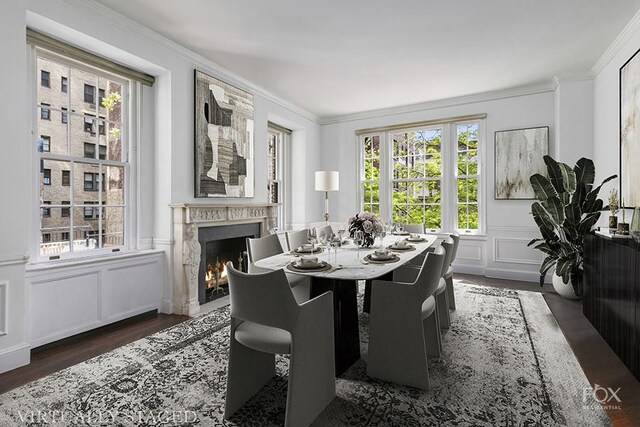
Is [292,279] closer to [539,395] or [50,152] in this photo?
[539,395]

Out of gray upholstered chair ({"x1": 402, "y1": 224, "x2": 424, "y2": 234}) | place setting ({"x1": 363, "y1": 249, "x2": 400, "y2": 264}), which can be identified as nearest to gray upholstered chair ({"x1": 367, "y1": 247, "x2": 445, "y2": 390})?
place setting ({"x1": 363, "y1": 249, "x2": 400, "y2": 264})

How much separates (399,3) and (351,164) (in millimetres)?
3852

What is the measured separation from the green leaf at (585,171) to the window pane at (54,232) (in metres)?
5.45

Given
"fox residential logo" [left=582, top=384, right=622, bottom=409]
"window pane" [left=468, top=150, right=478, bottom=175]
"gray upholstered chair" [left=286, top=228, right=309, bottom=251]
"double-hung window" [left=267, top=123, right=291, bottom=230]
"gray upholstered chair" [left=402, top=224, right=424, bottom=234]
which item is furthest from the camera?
"double-hung window" [left=267, top=123, right=291, bottom=230]

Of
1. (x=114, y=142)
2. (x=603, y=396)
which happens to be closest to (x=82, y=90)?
(x=114, y=142)

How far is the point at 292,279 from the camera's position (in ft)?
10.6

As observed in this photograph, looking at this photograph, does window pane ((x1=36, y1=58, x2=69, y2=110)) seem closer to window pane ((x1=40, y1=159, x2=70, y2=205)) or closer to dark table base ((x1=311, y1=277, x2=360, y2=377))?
window pane ((x1=40, y1=159, x2=70, y2=205))

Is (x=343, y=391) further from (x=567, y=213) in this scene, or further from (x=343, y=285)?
(x=567, y=213)

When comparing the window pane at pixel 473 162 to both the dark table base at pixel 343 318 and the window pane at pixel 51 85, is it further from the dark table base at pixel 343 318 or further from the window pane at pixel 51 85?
the window pane at pixel 51 85

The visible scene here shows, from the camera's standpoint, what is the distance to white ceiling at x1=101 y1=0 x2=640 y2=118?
9.99 feet

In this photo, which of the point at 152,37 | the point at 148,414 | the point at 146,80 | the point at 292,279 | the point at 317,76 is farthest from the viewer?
the point at 317,76

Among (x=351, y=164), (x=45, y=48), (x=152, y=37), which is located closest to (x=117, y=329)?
(x=45, y=48)

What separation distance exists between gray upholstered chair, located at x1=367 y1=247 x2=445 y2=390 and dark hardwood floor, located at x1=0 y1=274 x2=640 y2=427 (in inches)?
42.5

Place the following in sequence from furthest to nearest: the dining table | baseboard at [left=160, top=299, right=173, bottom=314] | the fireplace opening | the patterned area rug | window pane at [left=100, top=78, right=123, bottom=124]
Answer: the fireplace opening → baseboard at [left=160, top=299, right=173, bottom=314] → window pane at [left=100, top=78, right=123, bottom=124] → the dining table → the patterned area rug
